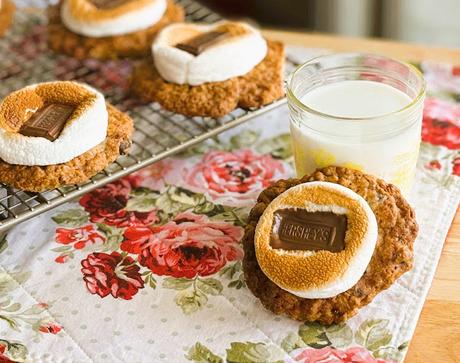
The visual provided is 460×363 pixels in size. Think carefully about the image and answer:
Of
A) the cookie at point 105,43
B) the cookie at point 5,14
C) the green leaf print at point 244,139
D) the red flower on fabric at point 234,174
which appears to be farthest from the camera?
the cookie at point 5,14

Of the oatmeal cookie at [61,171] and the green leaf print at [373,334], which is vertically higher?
the oatmeal cookie at [61,171]

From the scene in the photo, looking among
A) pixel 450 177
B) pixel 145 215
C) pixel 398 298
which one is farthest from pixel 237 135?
pixel 398 298

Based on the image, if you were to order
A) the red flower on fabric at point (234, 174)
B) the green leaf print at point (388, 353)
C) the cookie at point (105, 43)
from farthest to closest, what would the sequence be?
1. the cookie at point (105, 43)
2. the red flower on fabric at point (234, 174)
3. the green leaf print at point (388, 353)

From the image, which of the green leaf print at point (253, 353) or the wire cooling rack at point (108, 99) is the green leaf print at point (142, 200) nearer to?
the wire cooling rack at point (108, 99)

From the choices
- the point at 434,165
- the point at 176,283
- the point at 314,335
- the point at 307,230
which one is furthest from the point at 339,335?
the point at 434,165

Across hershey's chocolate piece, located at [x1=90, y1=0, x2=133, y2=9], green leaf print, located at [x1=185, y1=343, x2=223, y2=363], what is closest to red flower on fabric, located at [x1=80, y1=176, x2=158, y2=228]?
green leaf print, located at [x1=185, y1=343, x2=223, y2=363]

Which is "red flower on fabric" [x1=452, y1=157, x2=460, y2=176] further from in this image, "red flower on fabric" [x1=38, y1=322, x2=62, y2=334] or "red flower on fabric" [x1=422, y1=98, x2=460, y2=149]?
"red flower on fabric" [x1=38, y1=322, x2=62, y2=334]

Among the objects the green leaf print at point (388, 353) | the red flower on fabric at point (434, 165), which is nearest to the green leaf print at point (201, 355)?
the green leaf print at point (388, 353)
